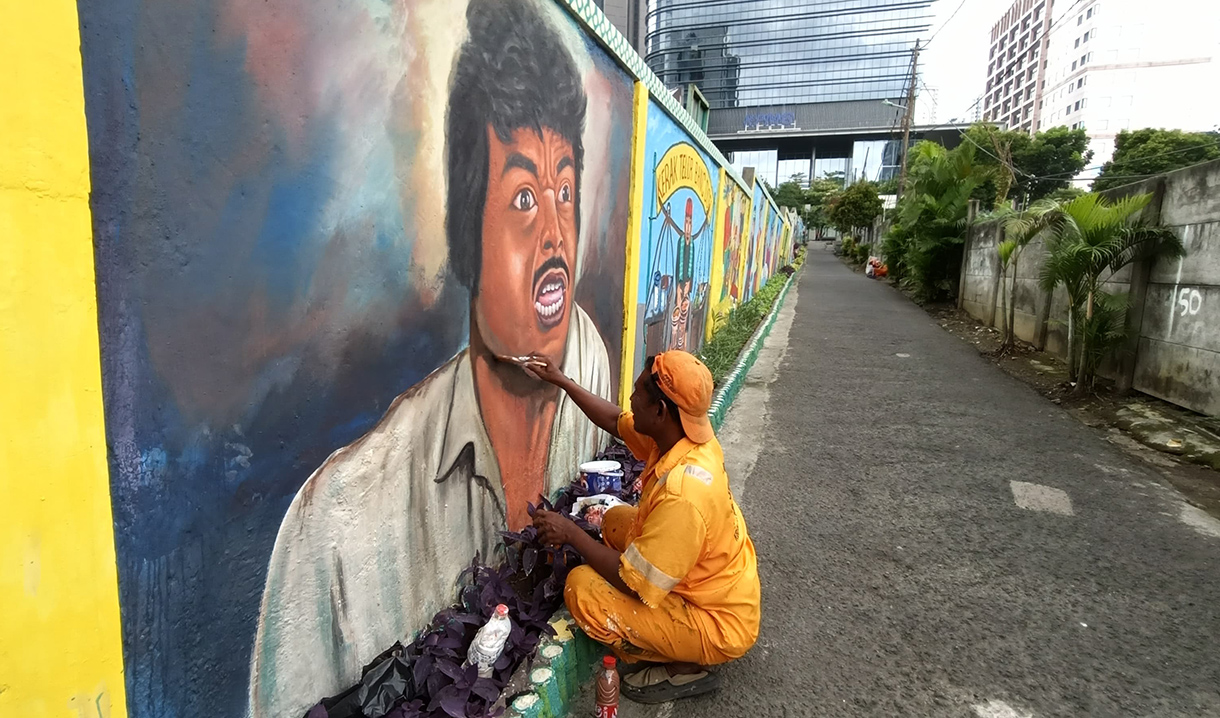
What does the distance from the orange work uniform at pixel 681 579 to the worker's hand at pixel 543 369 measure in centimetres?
70

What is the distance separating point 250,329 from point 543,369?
1534mm

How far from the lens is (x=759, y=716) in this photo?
2.28 meters

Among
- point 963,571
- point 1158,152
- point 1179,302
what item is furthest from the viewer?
point 1158,152

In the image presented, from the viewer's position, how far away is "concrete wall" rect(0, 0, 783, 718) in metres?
1.08

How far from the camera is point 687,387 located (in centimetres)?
213

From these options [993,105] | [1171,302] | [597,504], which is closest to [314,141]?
[597,504]

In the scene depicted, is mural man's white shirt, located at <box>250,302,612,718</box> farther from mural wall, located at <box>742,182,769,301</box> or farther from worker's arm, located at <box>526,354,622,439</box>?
mural wall, located at <box>742,182,769,301</box>

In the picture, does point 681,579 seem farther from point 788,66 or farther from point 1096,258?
point 788,66

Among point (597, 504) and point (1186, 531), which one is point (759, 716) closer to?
point (597, 504)

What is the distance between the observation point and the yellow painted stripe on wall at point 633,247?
4089mm

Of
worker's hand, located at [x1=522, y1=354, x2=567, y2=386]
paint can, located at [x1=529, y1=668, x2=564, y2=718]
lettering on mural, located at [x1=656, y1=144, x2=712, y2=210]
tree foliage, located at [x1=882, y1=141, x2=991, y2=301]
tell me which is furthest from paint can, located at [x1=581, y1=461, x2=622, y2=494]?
tree foliage, located at [x1=882, y1=141, x2=991, y2=301]

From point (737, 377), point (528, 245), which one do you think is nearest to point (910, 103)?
point (737, 377)

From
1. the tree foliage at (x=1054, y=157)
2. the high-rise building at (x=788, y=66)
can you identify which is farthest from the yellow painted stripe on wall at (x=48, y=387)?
the high-rise building at (x=788, y=66)

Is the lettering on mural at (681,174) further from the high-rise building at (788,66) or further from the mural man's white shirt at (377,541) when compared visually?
the high-rise building at (788,66)
